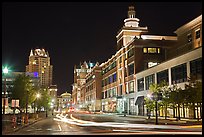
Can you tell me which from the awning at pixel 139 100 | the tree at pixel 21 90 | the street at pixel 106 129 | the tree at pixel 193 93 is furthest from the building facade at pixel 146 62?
the tree at pixel 21 90

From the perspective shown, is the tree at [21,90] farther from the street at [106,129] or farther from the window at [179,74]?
the window at [179,74]

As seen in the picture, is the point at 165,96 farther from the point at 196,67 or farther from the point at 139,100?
the point at 139,100

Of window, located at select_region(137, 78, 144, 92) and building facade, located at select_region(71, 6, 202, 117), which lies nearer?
building facade, located at select_region(71, 6, 202, 117)

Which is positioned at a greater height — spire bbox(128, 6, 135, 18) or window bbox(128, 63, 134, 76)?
spire bbox(128, 6, 135, 18)

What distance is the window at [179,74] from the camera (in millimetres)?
51969

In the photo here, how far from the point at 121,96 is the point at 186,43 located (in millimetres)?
26172

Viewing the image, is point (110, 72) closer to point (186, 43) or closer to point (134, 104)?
point (134, 104)

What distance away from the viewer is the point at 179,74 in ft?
177

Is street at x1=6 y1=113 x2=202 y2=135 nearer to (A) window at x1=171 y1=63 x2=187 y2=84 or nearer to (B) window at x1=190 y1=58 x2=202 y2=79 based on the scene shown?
(B) window at x1=190 y1=58 x2=202 y2=79

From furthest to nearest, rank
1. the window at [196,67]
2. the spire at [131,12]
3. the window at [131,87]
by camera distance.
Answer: the spire at [131,12]
the window at [131,87]
the window at [196,67]

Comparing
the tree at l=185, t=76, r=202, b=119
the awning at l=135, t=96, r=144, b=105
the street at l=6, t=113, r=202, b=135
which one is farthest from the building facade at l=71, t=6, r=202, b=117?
the street at l=6, t=113, r=202, b=135

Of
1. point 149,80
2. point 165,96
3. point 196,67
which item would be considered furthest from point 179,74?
point 149,80

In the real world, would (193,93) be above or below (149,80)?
below

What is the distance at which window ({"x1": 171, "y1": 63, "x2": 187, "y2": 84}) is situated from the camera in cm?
5197
